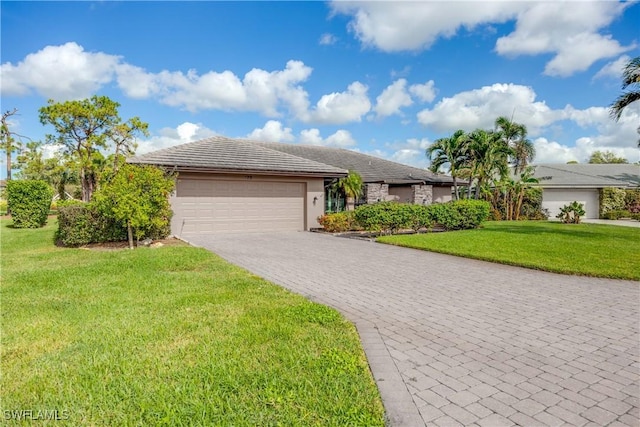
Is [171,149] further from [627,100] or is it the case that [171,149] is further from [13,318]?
[627,100]

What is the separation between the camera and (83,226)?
11555 mm

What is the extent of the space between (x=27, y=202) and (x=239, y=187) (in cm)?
1151

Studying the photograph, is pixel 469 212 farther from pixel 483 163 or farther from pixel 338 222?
pixel 483 163

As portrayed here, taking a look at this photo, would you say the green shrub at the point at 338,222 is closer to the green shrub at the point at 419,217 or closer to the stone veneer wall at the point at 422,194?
the green shrub at the point at 419,217

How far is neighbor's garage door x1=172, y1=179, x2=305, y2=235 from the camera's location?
601 inches

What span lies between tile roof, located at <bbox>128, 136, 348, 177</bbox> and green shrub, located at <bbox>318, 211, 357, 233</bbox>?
2238 millimetres

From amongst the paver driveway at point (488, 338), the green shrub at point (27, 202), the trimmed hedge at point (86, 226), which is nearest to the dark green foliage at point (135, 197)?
the trimmed hedge at point (86, 226)

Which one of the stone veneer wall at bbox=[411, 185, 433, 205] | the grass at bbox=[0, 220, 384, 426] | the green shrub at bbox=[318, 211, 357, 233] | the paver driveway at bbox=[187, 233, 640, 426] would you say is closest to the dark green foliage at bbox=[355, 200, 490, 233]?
the green shrub at bbox=[318, 211, 357, 233]

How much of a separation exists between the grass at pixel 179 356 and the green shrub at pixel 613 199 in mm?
30400

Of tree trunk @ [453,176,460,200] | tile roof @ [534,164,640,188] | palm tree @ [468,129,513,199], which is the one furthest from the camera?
tile roof @ [534,164,640,188]

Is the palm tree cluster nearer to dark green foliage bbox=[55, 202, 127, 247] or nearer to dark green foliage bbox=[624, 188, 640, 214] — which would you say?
dark green foliage bbox=[624, 188, 640, 214]

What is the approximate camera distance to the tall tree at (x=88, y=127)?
3147cm

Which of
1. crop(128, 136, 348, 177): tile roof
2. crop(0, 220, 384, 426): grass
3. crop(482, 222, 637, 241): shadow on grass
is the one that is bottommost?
crop(0, 220, 384, 426): grass

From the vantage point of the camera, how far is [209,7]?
10.7 metres
